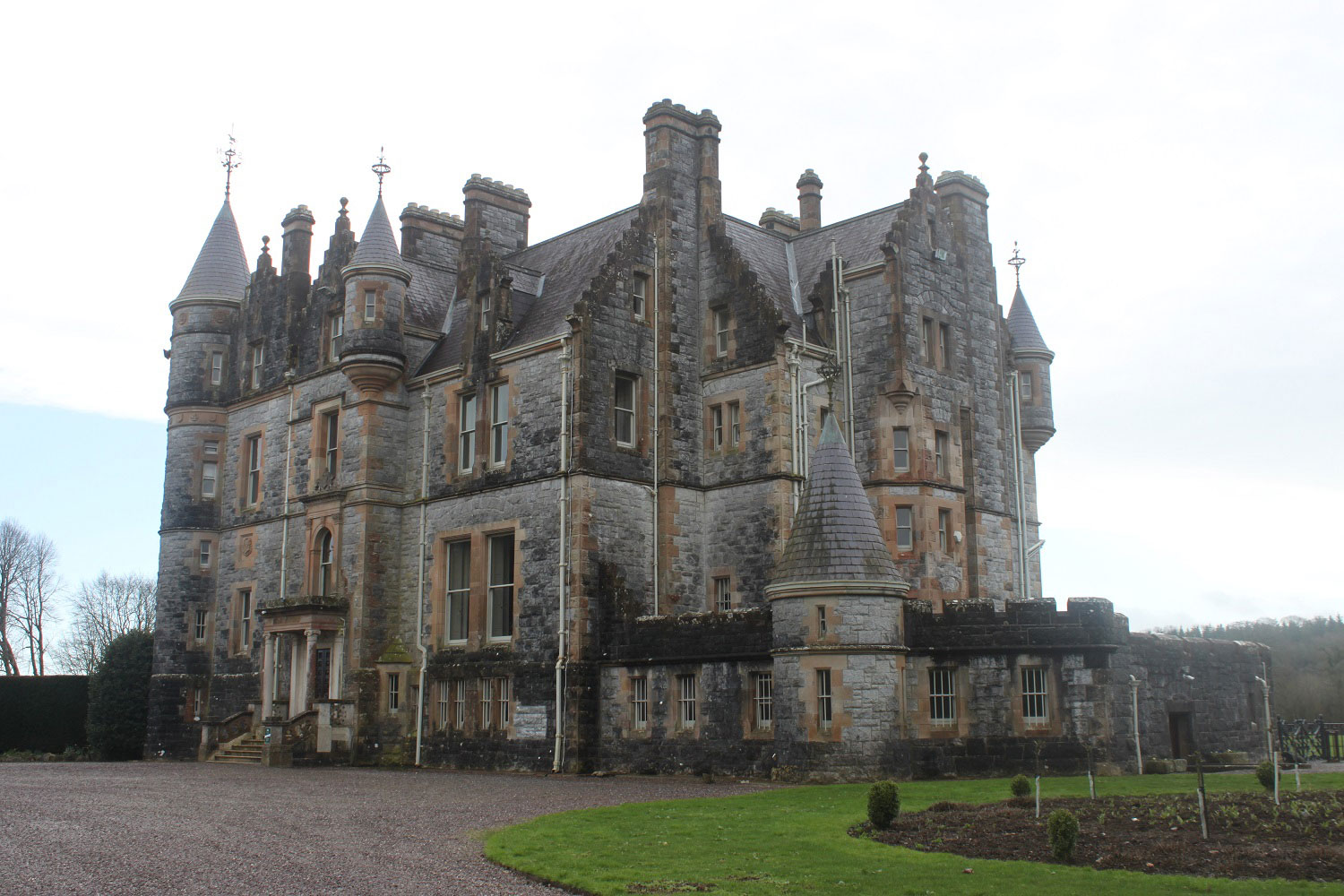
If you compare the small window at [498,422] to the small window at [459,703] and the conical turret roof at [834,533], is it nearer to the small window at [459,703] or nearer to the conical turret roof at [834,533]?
the small window at [459,703]

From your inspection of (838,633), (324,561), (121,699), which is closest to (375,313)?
(324,561)

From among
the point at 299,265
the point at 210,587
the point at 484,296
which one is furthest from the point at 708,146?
the point at 210,587

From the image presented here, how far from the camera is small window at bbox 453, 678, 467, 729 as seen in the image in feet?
102

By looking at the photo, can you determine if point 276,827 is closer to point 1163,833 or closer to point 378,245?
point 1163,833

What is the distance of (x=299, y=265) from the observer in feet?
130

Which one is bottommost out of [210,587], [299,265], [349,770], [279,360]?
[349,770]

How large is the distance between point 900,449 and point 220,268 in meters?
24.5

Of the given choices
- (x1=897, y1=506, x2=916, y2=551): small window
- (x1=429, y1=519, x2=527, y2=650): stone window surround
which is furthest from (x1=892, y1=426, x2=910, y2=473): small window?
(x1=429, y1=519, x2=527, y2=650): stone window surround

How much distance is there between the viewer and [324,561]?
1358 inches

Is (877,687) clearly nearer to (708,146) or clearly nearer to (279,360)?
(708,146)

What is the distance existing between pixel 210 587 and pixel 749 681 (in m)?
21.4

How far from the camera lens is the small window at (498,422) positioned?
103ft

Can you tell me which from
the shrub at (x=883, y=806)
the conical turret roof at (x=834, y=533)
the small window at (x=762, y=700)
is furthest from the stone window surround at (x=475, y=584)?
the shrub at (x=883, y=806)

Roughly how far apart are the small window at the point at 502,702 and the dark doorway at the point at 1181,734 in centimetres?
1478
